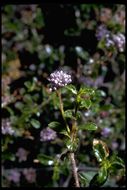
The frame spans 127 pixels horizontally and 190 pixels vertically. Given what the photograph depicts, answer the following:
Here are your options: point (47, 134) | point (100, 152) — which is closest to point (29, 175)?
point (47, 134)

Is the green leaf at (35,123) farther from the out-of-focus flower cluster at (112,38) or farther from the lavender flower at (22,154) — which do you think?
the out-of-focus flower cluster at (112,38)

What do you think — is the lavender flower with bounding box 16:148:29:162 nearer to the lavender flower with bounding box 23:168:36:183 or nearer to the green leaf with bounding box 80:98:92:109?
the lavender flower with bounding box 23:168:36:183

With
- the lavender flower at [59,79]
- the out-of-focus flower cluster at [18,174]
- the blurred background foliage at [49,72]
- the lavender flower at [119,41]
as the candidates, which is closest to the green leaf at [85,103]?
the lavender flower at [59,79]

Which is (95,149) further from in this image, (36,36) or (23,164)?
(36,36)

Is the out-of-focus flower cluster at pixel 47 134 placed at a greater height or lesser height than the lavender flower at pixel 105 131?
lesser

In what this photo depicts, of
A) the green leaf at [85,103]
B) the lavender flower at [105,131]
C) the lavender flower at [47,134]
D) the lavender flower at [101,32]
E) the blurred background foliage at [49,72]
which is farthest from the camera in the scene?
the lavender flower at [101,32]


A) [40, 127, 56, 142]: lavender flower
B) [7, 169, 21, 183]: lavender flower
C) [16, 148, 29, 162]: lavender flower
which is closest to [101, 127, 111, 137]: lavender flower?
[40, 127, 56, 142]: lavender flower

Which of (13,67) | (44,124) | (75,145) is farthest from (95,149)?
(13,67)
